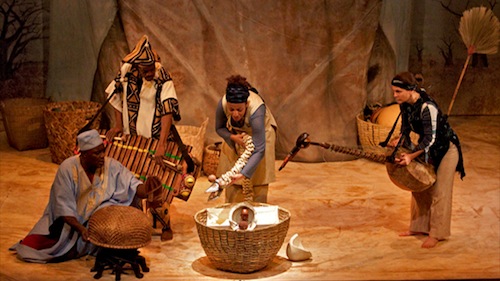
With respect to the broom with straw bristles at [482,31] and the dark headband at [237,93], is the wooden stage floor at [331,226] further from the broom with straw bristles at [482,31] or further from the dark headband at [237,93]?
the broom with straw bristles at [482,31]

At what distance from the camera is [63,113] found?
9.51m

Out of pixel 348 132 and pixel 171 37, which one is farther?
pixel 348 132

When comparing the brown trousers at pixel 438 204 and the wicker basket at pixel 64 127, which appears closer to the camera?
the brown trousers at pixel 438 204

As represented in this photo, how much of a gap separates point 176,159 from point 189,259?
2.92ft

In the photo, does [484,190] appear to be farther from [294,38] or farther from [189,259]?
[189,259]

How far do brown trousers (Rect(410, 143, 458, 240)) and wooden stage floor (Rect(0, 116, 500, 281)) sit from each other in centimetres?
12

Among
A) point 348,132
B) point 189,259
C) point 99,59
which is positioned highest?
point 99,59

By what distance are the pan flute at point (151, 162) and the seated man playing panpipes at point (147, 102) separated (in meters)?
0.07

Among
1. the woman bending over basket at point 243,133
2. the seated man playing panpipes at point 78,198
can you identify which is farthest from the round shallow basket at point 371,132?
the seated man playing panpipes at point 78,198

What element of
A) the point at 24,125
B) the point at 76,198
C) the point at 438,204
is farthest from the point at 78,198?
the point at 24,125

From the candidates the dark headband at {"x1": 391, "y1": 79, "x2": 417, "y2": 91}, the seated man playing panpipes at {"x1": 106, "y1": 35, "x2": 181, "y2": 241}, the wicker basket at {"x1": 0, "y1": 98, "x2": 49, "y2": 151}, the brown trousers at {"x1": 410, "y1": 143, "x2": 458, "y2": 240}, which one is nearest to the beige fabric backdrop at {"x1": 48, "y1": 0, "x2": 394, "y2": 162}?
the wicker basket at {"x1": 0, "y1": 98, "x2": 49, "y2": 151}

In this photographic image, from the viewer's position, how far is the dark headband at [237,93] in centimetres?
647

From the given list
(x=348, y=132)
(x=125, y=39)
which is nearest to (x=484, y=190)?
(x=348, y=132)

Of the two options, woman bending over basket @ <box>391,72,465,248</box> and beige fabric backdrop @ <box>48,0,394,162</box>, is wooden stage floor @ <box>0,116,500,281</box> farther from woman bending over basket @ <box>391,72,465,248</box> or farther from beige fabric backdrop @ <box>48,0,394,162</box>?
beige fabric backdrop @ <box>48,0,394,162</box>
